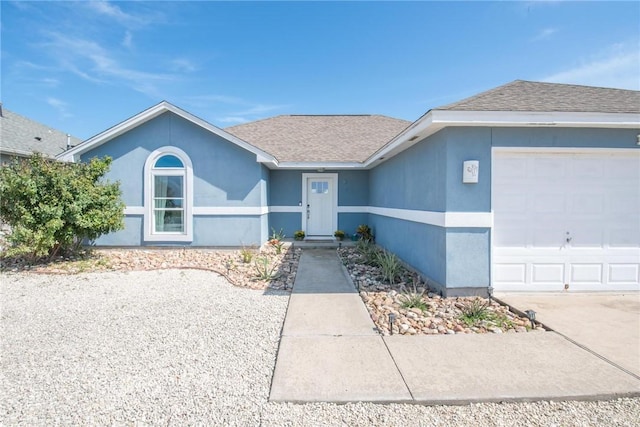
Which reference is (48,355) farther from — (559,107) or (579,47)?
(579,47)

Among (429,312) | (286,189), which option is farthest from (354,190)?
(429,312)

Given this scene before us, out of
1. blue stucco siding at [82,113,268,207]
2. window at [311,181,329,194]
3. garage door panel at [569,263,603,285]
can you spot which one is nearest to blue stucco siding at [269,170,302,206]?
window at [311,181,329,194]

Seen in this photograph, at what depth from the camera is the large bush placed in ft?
21.9

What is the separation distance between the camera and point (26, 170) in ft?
22.3

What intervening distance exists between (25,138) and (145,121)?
12.4m

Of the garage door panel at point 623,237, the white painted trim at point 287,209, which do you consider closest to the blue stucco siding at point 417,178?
the garage door panel at point 623,237

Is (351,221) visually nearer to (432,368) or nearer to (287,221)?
(287,221)

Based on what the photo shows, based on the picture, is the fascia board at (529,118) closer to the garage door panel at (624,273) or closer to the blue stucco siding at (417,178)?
the blue stucco siding at (417,178)

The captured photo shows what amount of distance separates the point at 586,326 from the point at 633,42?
19.1 feet

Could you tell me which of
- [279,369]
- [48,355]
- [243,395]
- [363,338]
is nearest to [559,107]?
[363,338]

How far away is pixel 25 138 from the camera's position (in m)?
15.2

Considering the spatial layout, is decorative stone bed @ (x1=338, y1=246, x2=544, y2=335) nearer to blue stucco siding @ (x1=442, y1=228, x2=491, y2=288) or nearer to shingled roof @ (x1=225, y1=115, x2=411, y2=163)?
blue stucco siding @ (x1=442, y1=228, x2=491, y2=288)

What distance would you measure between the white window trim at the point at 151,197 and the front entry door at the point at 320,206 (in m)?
4.37

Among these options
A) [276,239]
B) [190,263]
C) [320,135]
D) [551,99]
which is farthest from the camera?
[320,135]
